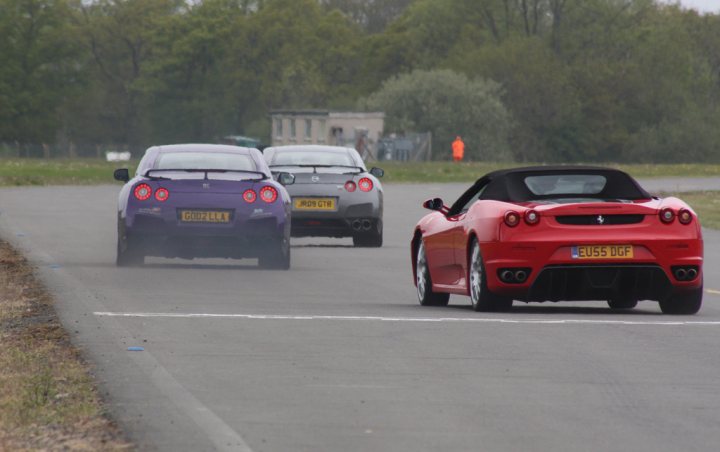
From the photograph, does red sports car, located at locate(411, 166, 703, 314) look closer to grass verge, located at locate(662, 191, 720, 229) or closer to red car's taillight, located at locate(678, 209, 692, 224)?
red car's taillight, located at locate(678, 209, 692, 224)

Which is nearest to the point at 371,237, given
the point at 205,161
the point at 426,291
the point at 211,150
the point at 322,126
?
the point at 211,150

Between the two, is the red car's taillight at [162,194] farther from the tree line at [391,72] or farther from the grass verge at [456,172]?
the tree line at [391,72]

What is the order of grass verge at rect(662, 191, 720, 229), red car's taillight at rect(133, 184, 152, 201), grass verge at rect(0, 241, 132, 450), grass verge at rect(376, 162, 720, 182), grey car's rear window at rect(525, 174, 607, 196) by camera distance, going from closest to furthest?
grass verge at rect(0, 241, 132, 450)
grey car's rear window at rect(525, 174, 607, 196)
red car's taillight at rect(133, 184, 152, 201)
grass verge at rect(662, 191, 720, 229)
grass verge at rect(376, 162, 720, 182)

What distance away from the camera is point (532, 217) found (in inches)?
522

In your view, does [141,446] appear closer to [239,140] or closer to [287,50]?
[239,140]

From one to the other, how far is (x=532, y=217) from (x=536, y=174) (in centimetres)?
90

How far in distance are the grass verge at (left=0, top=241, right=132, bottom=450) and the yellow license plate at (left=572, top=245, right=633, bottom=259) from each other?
153 inches

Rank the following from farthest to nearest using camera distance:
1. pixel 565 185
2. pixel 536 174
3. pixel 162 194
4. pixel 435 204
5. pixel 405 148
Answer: pixel 405 148 → pixel 162 194 → pixel 435 204 → pixel 565 185 → pixel 536 174

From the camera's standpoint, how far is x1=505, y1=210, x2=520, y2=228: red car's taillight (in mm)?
13297

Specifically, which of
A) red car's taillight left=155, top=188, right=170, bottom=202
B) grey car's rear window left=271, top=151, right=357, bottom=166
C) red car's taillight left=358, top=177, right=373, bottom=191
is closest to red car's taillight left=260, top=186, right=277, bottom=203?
red car's taillight left=155, top=188, right=170, bottom=202

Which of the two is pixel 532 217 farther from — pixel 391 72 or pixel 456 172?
pixel 391 72

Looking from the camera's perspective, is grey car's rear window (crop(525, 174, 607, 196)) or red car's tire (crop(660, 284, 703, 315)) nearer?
red car's tire (crop(660, 284, 703, 315))

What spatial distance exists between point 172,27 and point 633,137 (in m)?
37.4

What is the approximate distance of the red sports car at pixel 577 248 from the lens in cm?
1325
